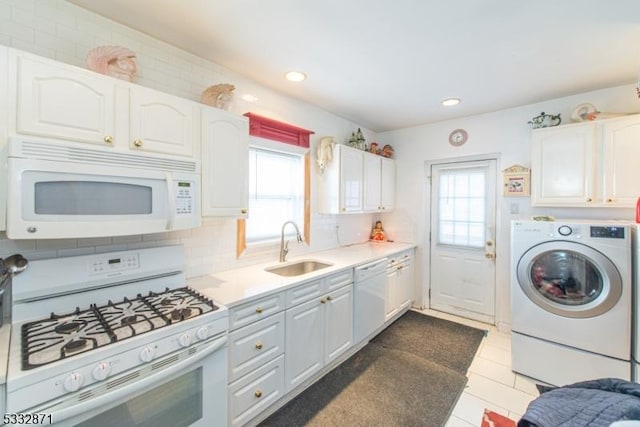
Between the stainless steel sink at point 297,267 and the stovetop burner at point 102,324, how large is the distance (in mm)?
991

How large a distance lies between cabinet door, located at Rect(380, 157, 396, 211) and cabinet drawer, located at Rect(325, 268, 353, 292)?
1.46m

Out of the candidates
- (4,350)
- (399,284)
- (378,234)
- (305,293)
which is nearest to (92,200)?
(4,350)

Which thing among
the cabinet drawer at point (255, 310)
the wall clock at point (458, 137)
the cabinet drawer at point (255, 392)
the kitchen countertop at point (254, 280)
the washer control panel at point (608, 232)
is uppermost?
the wall clock at point (458, 137)

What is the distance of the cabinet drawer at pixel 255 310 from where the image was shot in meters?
1.59

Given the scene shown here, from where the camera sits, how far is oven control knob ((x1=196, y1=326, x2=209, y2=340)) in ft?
4.35

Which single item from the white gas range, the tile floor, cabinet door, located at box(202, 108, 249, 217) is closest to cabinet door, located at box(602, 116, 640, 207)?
the tile floor

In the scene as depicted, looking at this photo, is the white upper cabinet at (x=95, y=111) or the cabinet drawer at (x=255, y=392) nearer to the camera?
the white upper cabinet at (x=95, y=111)

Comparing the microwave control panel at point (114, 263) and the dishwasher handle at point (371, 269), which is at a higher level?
the microwave control panel at point (114, 263)

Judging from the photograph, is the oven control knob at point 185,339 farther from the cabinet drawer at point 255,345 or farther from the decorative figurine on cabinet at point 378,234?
the decorative figurine on cabinet at point 378,234

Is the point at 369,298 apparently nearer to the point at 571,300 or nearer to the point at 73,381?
the point at 571,300

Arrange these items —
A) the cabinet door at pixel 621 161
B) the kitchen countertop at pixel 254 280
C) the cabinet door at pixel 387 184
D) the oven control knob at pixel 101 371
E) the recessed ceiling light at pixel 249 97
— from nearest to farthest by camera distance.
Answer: the oven control knob at pixel 101 371 < the kitchen countertop at pixel 254 280 < the cabinet door at pixel 621 161 < the recessed ceiling light at pixel 249 97 < the cabinet door at pixel 387 184

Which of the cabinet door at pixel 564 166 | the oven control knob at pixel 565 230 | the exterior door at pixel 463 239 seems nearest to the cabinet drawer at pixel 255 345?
the oven control knob at pixel 565 230

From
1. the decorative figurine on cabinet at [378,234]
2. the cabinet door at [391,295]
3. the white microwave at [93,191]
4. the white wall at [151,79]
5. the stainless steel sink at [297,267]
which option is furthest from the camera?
the decorative figurine on cabinet at [378,234]

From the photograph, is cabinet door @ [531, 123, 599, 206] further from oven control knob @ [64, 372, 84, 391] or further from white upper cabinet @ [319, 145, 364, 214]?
oven control knob @ [64, 372, 84, 391]
